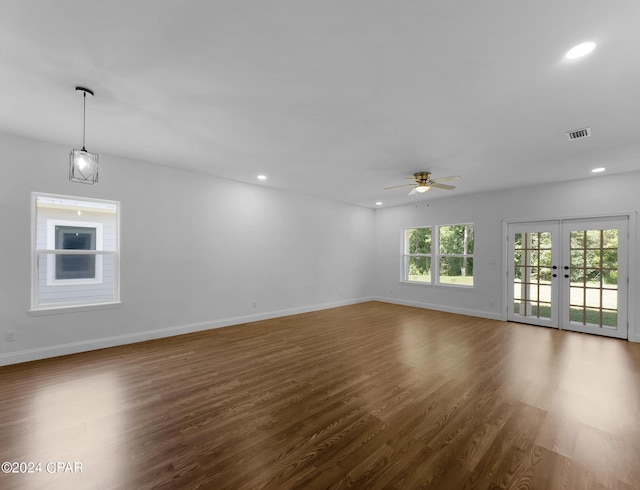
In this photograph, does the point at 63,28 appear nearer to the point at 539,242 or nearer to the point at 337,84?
the point at 337,84

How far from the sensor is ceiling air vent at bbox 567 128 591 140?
126 inches

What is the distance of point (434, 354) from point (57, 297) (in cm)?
535

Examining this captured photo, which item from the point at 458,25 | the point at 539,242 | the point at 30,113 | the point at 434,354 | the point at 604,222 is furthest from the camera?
the point at 539,242

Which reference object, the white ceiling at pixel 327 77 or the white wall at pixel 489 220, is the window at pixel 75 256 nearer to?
the white ceiling at pixel 327 77

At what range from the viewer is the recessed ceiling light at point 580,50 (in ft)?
6.18

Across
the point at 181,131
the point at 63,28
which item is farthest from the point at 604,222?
the point at 63,28

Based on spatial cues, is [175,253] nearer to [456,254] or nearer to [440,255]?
[440,255]

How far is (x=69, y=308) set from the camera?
12.6 ft

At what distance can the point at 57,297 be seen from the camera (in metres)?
4.00

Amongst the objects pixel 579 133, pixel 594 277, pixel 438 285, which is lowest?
pixel 438 285

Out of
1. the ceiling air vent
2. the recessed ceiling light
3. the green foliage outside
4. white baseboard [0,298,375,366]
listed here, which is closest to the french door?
the green foliage outside

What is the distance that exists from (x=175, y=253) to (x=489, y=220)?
647 centimetres

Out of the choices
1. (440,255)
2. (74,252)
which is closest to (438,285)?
(440,255)

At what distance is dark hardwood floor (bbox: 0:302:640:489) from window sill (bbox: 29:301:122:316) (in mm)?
615
